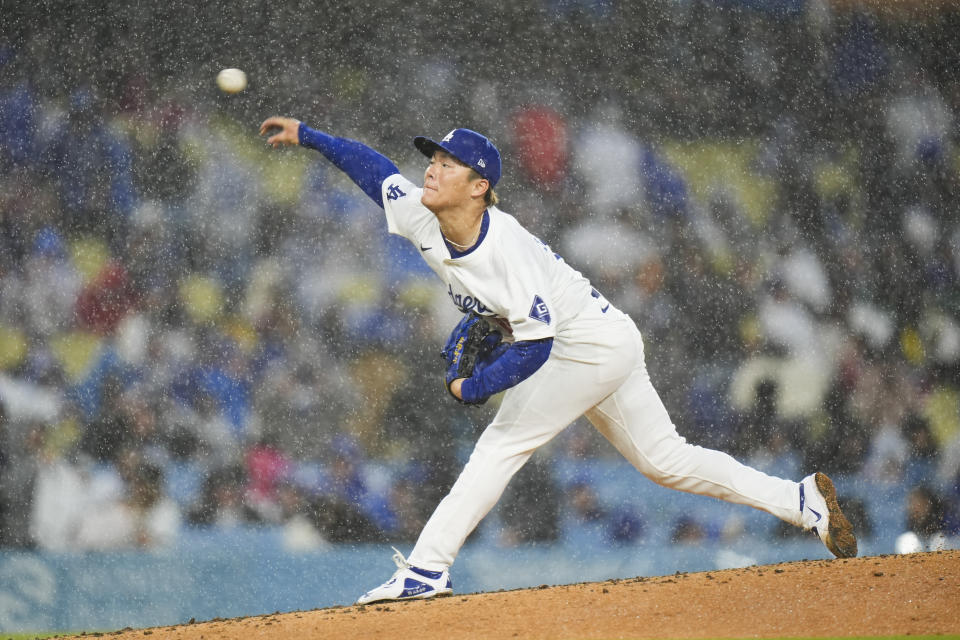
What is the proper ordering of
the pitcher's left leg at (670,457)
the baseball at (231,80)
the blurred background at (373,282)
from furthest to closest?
the blurred background at (373,282)
the baseball at (231,80)
the pitcher's left leg at (670,457)

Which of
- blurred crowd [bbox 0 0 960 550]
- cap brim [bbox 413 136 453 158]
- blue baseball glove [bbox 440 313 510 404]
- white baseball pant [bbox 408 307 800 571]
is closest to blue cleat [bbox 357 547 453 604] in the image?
white baseball pant [bbox 408 307 800 571]

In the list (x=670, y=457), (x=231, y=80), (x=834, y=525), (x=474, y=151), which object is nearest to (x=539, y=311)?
(x=474, y=151)

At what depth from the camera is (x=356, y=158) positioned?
14.8 feet

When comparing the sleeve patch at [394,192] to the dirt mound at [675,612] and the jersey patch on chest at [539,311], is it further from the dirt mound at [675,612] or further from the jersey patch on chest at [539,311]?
the dirt mound at [675,612]

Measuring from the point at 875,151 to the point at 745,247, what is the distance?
1.32 meters

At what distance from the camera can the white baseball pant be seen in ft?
A: 13.6

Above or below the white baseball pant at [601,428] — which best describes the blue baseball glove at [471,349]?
above

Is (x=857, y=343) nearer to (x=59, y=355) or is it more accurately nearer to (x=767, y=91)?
(x=767, y=91)

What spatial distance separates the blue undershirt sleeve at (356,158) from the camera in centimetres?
451

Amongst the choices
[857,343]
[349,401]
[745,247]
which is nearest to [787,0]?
[745,247]

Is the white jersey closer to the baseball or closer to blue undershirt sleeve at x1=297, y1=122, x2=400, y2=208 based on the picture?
blue undershirt sleeve at x1=297, y1=122, x2=400, y2=208

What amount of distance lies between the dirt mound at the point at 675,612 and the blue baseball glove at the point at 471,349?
33.5 inches

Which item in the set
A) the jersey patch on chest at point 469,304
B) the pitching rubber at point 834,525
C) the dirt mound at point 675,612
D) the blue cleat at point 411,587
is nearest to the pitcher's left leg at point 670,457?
the pitching rubber at point 834,525

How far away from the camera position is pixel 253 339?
7.79 m
